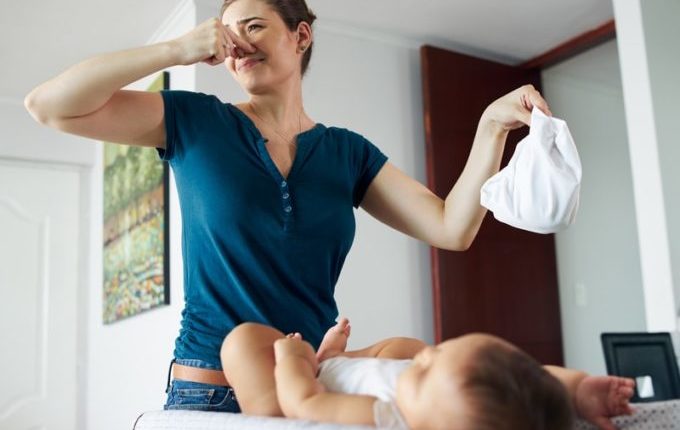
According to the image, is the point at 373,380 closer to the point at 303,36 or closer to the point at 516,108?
the point at 516,108

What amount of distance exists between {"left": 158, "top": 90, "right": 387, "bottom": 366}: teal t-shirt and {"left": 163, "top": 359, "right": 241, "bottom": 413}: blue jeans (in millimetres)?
32

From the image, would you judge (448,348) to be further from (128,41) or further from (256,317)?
(128,41)

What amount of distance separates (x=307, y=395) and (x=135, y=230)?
10.1ft

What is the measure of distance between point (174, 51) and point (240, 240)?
10.5 inches

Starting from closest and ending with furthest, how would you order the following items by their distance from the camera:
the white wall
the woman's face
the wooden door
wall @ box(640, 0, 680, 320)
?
the woman's face, wall @ box(640, 0, 680, 320), the wooden door, the white wall

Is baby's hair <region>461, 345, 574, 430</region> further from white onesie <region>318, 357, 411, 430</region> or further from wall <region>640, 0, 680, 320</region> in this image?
wall <region>640, 0, 680, 320</region>

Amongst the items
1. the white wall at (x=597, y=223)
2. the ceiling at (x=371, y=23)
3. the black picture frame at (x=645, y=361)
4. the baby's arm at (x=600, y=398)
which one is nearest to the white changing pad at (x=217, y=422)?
the baby's arm at (x=600, y=398)

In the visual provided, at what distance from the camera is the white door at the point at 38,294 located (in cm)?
430

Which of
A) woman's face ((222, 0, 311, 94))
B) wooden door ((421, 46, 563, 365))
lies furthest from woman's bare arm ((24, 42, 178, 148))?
wooden door ((421, 46, 563, 365))

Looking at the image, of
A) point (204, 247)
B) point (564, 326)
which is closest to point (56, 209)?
point (564, 326)

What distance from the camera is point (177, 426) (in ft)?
2.65

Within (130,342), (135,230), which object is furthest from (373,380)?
(130,342)

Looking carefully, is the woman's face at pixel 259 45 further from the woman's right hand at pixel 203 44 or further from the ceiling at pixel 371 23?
the ceiling at pixel 371 23

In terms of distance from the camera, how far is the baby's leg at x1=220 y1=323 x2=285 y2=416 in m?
0.79
